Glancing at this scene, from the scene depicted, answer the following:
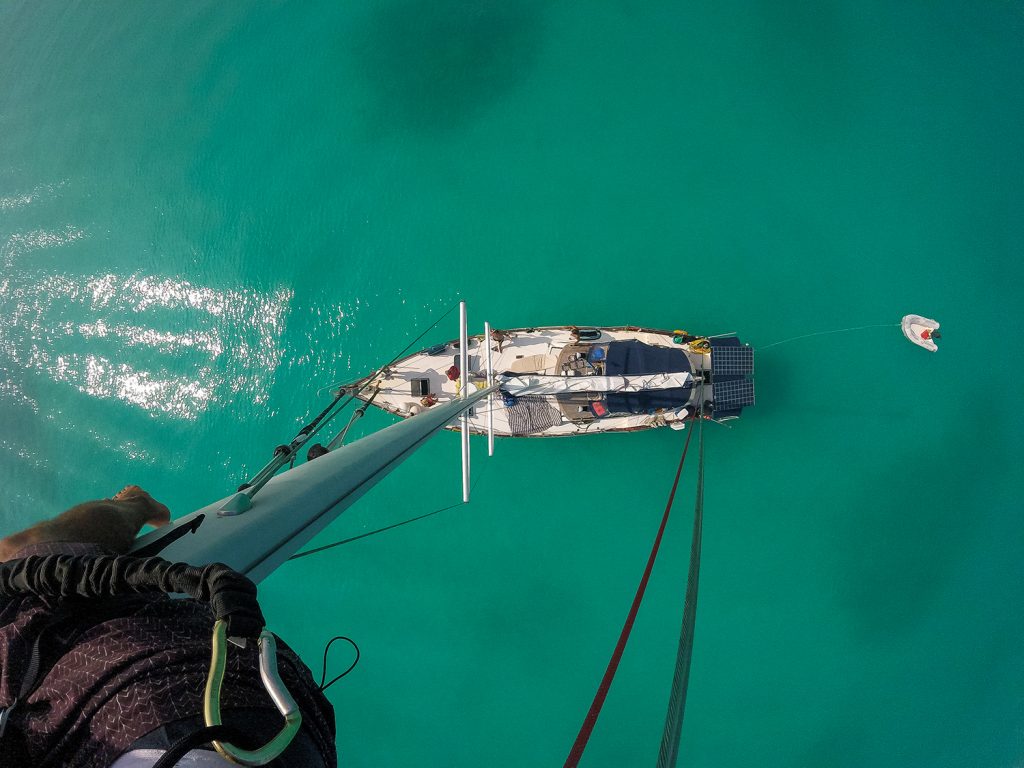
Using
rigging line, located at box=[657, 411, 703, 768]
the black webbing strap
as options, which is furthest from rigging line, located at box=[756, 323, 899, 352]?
the black webbing strap

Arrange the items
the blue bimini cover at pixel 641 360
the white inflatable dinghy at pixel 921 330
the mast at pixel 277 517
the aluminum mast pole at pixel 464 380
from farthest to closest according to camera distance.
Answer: the white inflatable dinghy at pixel 921 330 → the blue bimini cover at pixel 641 360 → the aluminum mast pole at pixel 464 380 → the mast at pixel 277 517

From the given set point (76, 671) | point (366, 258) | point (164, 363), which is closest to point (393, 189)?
point (366, 258)

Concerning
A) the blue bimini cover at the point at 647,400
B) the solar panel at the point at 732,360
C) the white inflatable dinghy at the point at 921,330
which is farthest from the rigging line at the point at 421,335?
the white inflatable dinghy at the point at 921,330

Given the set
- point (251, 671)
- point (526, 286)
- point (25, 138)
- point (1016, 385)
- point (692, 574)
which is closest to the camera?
point (251, 671)

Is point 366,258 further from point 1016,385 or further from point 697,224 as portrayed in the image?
point 1016,385

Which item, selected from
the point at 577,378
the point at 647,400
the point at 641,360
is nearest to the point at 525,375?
the point at 577,378

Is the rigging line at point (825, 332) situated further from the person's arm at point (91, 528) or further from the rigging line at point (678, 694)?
the person's arm at point (91, 528)

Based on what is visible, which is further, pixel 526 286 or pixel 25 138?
pixel 25 138
